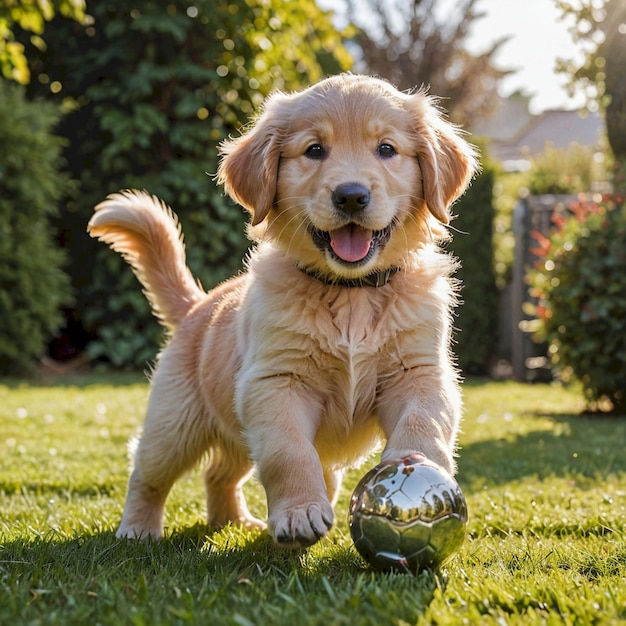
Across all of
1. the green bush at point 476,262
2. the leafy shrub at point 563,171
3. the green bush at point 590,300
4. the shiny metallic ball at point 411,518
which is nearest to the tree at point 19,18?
the green bush at point 590,300

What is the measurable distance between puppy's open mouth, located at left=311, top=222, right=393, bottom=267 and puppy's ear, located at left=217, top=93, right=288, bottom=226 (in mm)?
263

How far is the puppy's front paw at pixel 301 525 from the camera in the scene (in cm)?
249

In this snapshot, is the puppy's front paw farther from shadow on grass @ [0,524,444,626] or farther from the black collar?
the black collar

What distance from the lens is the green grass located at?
6.61 ft

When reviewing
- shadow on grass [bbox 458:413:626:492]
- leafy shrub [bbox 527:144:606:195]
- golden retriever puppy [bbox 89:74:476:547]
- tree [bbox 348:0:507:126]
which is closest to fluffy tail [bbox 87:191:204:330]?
golden retriever puppy [bbox 89:74:476:547]

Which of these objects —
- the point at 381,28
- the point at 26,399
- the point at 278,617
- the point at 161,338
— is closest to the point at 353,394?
the point at 278,617

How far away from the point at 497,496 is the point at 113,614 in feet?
8.14

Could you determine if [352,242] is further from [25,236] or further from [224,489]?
[25,236]

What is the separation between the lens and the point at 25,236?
33.3 ft

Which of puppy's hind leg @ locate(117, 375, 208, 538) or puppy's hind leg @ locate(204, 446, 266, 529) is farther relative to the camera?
puppy's hind leg @ locate(204, 446, 266, 529)

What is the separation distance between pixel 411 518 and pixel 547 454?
10.5ft

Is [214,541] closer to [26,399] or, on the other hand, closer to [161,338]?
[26,399]

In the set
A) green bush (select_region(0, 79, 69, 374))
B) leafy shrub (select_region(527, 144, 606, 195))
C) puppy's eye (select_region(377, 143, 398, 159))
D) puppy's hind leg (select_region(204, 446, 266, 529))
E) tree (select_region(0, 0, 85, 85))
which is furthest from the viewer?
Result: leafy shrub (select_region(527, 144, 606, 195))

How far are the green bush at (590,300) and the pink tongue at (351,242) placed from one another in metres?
4.75
